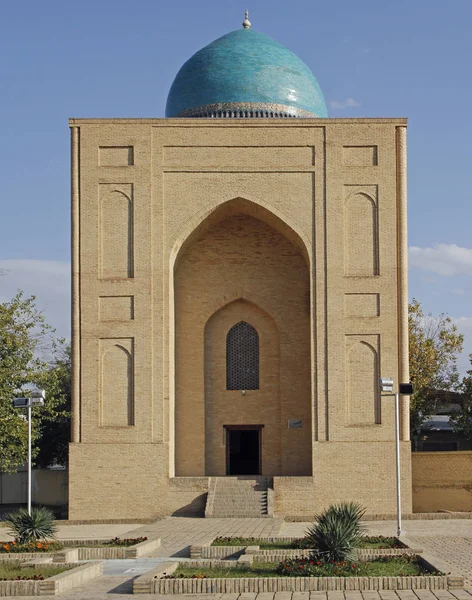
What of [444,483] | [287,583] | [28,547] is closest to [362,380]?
[444,483]

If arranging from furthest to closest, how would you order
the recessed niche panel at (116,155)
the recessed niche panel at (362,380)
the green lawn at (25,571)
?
the recessed niche panel at (116,155) → the recessed niche panel at (362,380) → the green lawn at (25,571)

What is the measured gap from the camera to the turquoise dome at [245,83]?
2284 cm

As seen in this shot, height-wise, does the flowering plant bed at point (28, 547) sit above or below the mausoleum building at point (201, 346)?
below

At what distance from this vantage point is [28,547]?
44.2ft

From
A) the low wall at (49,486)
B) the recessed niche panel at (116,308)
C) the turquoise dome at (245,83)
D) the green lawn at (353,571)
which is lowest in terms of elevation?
the low wall at (49,486)

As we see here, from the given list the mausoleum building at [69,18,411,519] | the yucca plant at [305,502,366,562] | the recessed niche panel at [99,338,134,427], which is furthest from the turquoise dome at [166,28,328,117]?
the yucca plant at [305,502,366,562]

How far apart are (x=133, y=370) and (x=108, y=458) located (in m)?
1.80

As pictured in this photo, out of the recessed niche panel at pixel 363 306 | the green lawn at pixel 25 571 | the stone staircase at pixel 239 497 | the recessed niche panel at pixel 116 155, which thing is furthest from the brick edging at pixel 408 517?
the green lawn at pixel 25 571

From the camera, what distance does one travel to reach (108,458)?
20.0 m

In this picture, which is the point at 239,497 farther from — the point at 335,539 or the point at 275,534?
the point at 335,539

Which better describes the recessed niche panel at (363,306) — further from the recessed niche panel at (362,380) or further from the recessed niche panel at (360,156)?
the recessed niche panel at (360,156)

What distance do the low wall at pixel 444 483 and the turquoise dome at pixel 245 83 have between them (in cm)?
828

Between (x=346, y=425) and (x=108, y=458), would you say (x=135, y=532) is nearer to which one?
(x=108, y=458)

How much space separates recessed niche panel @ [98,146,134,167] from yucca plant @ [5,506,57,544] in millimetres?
8664
